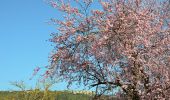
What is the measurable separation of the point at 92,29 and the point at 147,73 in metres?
3.16

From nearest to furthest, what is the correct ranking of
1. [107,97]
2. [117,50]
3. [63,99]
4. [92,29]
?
[117,50], [92,29], [107,97], [63,99]

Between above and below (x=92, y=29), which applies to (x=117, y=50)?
below

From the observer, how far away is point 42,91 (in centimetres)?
2447

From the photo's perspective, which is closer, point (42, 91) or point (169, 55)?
point (169, 55)

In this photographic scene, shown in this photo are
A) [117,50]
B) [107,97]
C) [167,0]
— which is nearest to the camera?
[117,50]

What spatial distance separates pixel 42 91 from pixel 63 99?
18.0m

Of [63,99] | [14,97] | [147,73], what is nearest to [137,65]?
[147,73]

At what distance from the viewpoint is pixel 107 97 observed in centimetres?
2034

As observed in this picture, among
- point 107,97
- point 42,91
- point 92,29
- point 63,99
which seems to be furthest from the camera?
point 63,99

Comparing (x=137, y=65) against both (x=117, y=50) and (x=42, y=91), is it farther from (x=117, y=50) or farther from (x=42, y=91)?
(x=42, y=91)

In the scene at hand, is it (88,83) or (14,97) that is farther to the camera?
(14,97)

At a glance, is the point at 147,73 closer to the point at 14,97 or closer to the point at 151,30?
the point at 151,30

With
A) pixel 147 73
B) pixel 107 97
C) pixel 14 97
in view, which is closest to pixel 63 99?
pixel 14 97

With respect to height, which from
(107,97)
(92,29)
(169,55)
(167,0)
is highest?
(167,0)
